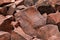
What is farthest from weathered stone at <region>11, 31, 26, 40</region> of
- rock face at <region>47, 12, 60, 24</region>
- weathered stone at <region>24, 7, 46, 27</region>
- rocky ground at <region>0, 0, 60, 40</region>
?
rock face at <region>47, 12, 60, 24</region>

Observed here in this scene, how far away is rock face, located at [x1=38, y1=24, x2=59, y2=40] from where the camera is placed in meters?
2.12

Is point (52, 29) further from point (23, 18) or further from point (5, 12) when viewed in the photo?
point (5, 12)

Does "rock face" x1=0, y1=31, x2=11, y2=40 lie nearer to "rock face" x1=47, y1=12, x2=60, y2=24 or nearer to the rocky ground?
the rocky ground

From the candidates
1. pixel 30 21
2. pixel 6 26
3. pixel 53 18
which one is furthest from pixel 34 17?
pixel 6 26

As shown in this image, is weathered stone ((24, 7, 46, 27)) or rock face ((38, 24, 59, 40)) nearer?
rock face ((38, 24, 59, 40))

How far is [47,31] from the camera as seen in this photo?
2.15m

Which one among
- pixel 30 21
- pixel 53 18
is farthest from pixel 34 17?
pixel 53 18

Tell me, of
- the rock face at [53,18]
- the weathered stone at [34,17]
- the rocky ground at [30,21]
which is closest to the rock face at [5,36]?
the rocky ground at [30,21]

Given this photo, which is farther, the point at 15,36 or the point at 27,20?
the point at 27,20

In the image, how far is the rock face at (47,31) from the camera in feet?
6.97

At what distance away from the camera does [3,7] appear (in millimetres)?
2527

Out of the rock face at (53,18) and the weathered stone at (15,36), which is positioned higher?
the rock face at (53,18)

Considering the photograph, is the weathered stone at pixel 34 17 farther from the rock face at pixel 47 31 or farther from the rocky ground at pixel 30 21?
the rock face at pixel 47 31

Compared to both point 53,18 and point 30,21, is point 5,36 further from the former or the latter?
point 53,18
